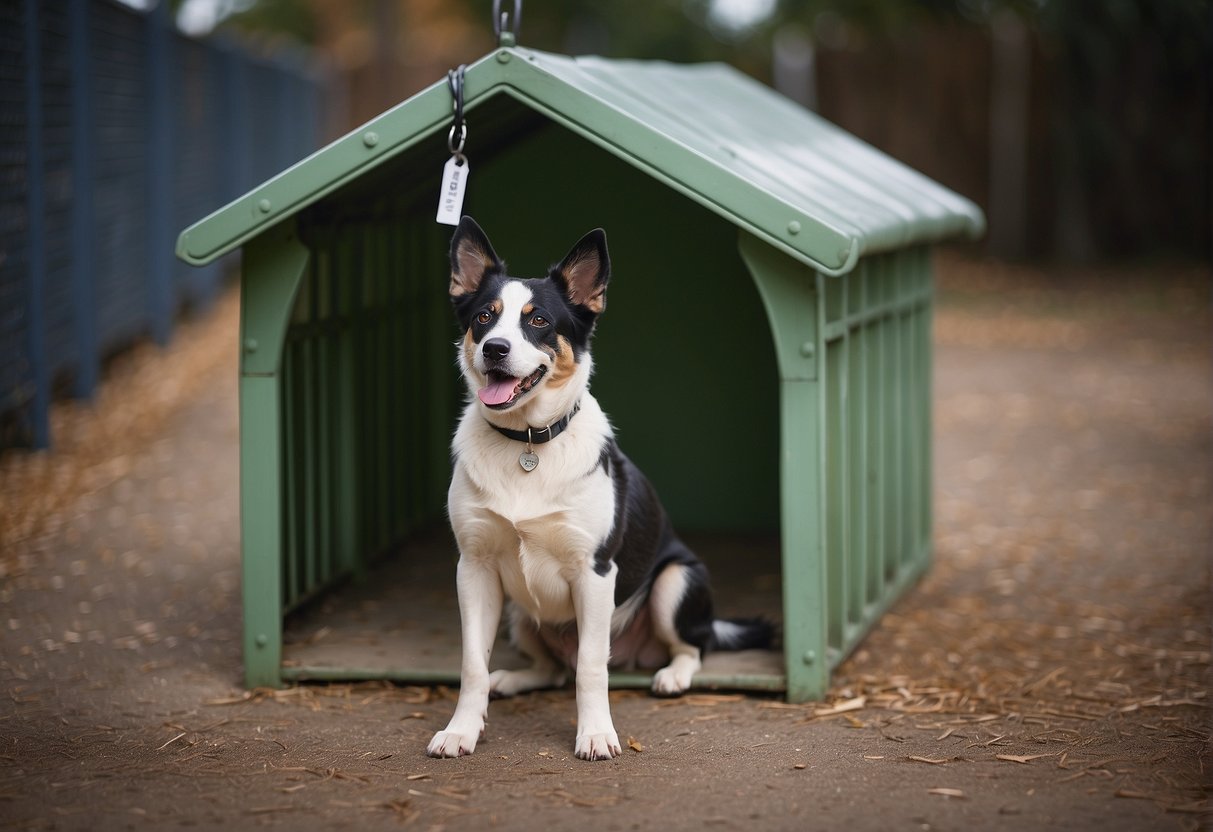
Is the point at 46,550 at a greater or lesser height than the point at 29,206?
lesser

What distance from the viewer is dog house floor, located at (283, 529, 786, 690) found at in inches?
201

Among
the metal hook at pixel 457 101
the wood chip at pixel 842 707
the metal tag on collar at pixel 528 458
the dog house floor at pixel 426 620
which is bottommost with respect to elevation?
the wood chip at pixel 842 707

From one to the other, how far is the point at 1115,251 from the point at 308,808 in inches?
632

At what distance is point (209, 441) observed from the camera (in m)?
9.65

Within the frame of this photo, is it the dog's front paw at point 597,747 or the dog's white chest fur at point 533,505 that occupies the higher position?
the dog's white chest fur at point 533,505

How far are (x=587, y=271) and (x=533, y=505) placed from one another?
72 centimetres

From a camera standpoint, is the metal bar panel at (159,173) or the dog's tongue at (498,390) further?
the metal bar panel at (159,173)

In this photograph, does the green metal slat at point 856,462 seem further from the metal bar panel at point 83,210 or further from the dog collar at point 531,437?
the metal bar panel at point 83,210

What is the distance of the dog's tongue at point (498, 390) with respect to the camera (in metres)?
4.21

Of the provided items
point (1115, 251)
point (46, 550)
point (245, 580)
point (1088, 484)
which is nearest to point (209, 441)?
point (46, 550)

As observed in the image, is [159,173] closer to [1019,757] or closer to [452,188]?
[452,188]

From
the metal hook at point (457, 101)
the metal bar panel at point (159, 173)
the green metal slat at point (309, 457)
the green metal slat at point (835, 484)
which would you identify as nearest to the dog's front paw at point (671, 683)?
the green metal slat at point (835, 484)

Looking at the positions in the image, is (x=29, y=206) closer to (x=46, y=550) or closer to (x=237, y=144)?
(x=46, y=550)

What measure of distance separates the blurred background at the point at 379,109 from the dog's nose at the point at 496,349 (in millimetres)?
4807
